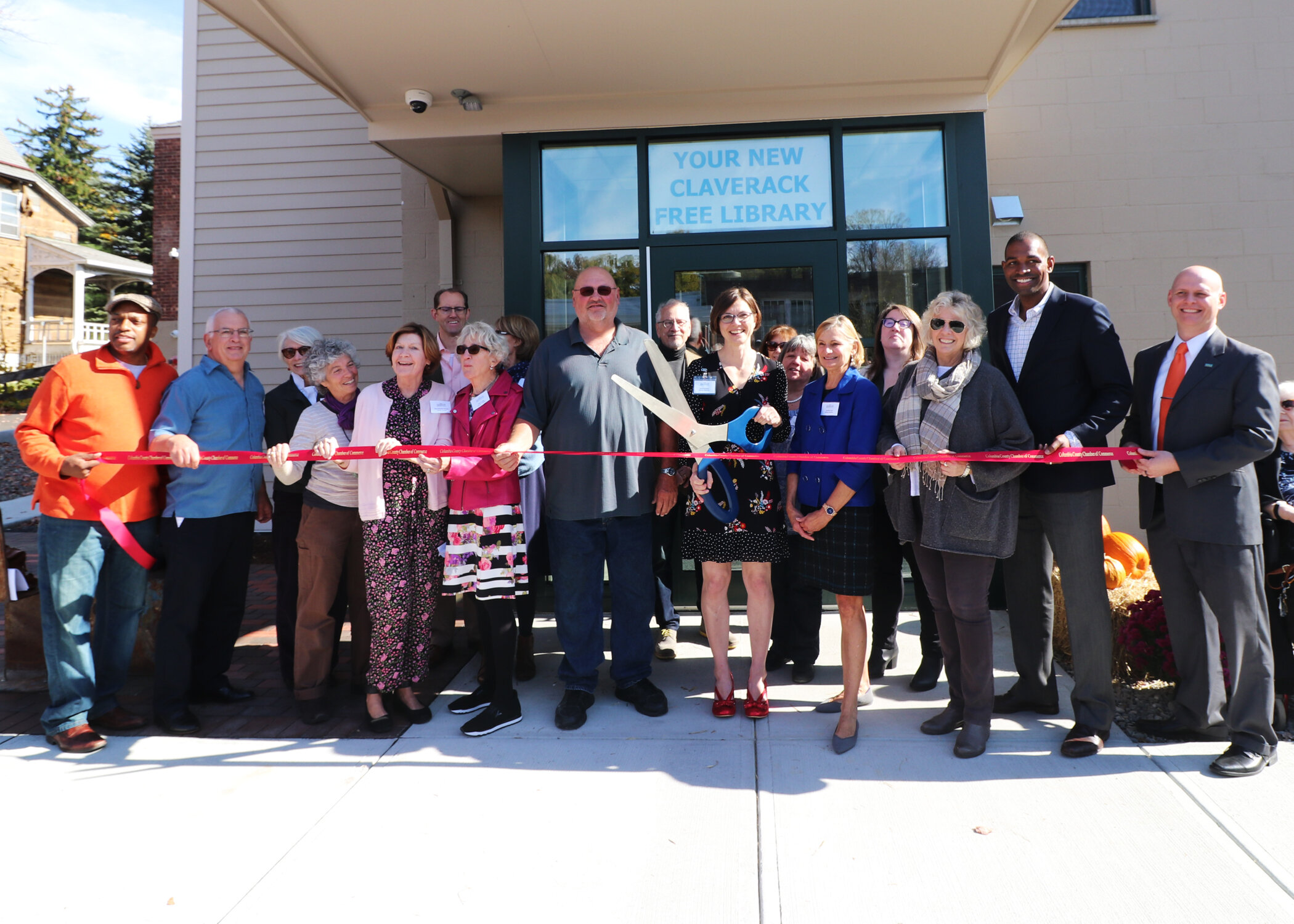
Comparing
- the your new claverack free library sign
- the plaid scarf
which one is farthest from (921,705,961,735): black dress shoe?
the your new claverack free library sign

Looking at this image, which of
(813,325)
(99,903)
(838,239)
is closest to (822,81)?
(838,239)

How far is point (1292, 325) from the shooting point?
6.08 metres

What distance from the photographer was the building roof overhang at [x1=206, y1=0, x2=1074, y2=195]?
4.31 m

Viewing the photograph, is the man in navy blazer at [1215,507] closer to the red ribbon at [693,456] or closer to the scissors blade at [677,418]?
the red ribbon at [693,456]

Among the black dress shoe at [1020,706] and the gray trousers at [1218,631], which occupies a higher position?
the gray trousers at [1218,631]

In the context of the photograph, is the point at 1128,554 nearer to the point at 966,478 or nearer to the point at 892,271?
the point at 892,271

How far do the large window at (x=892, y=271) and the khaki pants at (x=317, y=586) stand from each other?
3.65m

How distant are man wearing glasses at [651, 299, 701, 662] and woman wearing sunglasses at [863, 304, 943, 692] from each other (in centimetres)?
96

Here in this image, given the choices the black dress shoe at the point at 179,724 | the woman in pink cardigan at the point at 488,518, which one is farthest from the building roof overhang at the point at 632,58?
the black dress shoe at the point at 179,724

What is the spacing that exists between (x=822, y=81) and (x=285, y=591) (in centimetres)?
466

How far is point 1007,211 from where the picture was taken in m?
6.10

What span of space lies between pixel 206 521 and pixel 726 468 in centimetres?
259

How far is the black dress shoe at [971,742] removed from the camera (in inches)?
130

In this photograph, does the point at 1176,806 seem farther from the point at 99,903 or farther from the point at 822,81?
the point at 822,81
